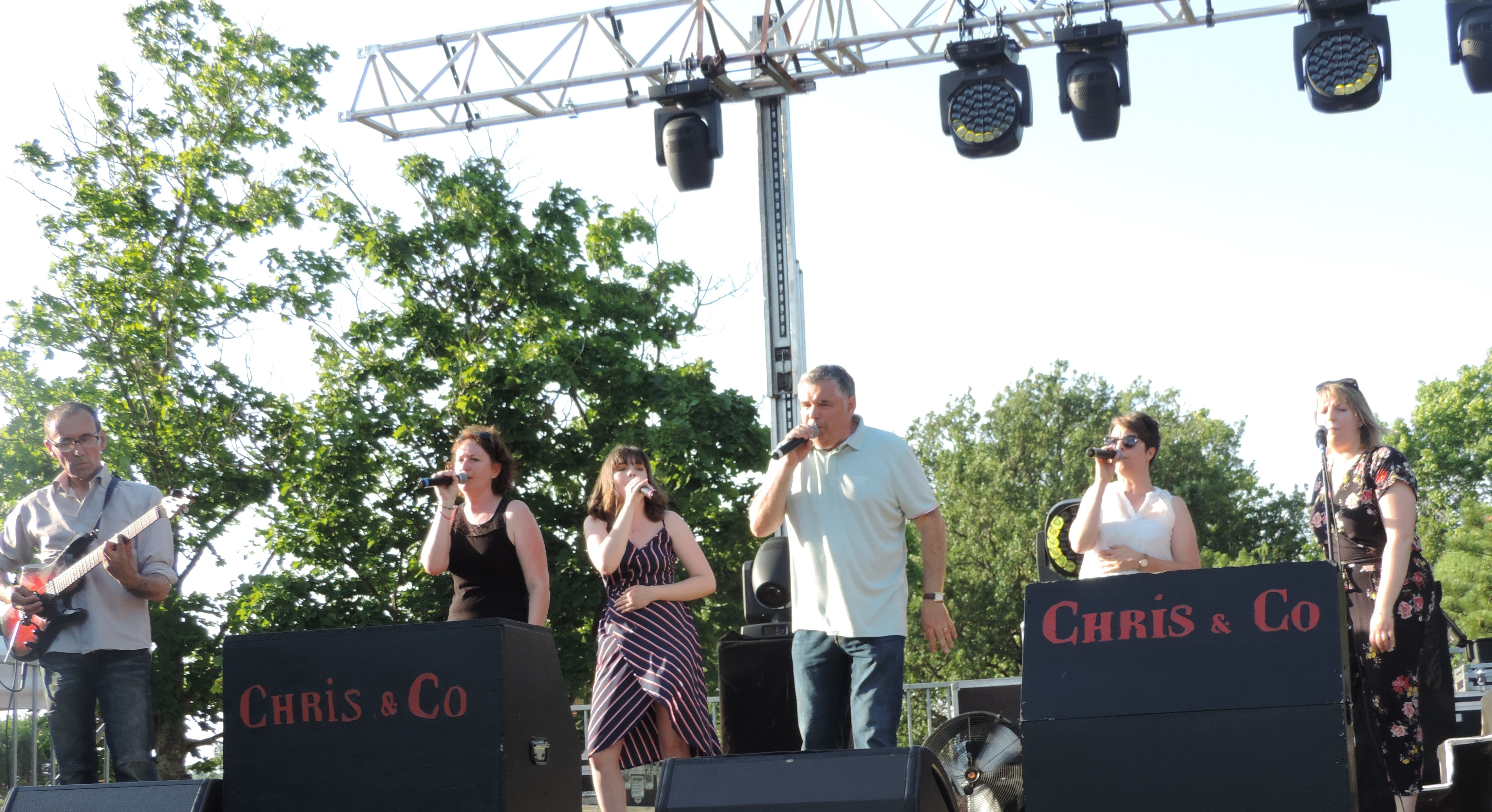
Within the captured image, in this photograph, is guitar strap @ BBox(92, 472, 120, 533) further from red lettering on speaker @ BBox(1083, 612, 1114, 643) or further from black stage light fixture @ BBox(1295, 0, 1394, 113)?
black stage light fixture @ BBox(1295, 0, 1394, 113)

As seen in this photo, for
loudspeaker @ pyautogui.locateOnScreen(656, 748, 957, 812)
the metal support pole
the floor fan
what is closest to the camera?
loudspeaker @ pyautogui.locateOnScreen(656, 748, 957, 812)

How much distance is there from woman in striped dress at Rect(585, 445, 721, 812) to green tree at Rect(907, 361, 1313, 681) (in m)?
30.4

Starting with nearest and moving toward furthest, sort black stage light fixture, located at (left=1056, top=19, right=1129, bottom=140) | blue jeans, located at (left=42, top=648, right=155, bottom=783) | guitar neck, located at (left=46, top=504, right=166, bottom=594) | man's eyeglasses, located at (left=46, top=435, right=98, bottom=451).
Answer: blue jeans, located at (left=42, top=648, right=155, bottom=783)
guitar neck, located at (left=46, top=504, right=166, bottom=594)
man's eyeglasses, located at (left=46, top=435, right=98, bottom=451)
black stage light fixture, located at (left=1056, top=19, right=1129, bottom=140)

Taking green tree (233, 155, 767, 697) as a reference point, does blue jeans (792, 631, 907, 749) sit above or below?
below

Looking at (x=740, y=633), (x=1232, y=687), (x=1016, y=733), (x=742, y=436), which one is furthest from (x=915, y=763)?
(x=742, y=436)

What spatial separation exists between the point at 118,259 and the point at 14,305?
1.33 meters

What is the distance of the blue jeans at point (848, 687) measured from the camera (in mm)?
3939

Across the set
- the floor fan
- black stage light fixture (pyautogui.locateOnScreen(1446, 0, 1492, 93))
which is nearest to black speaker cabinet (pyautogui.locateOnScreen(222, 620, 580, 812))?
the floor fan

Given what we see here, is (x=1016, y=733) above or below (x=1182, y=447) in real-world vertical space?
below

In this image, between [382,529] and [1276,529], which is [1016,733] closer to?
[382,529]

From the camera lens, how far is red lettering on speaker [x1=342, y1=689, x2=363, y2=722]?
3189 mm

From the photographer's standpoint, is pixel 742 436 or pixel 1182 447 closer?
pixel 742 436

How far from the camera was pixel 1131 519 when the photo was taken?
4.40 meters

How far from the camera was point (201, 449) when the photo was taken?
55.9 feet
